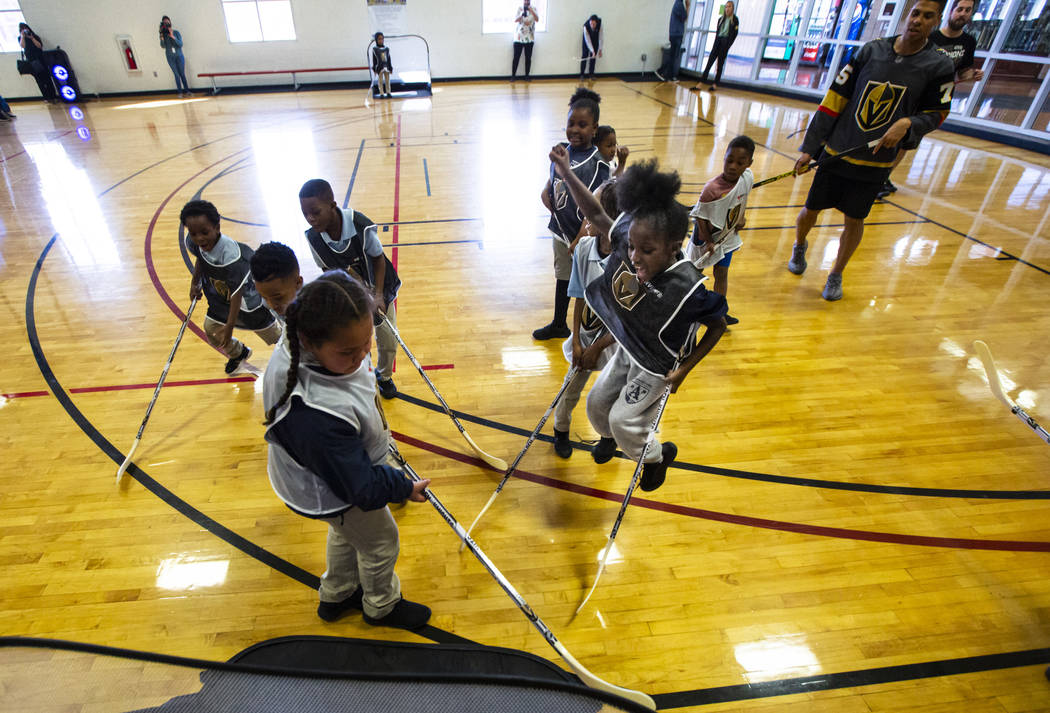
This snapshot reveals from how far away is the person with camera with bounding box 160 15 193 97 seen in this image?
1275 cm

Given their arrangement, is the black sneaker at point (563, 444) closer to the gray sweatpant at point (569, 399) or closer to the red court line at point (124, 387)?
the gray sweatpant at point (569, 399)

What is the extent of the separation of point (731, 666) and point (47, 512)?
124 inches

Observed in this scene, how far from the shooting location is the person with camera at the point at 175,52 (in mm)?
12750

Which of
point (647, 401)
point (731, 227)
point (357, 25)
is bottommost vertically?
point (647, 401)

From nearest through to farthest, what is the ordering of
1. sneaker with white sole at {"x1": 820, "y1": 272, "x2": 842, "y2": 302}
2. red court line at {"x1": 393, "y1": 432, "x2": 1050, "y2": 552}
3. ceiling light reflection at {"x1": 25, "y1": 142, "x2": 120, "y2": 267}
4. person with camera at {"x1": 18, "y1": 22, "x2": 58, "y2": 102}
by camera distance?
1. red court line at {"x1": 393, "y1": 432, "x2": 1050, "y2": 552}
2. sneaker with white sole at {"x1": 820, "y1": 272, "x2": 842, "y2": 302}
3. ceiling light reflection at {"x1": 25, "y1": 142, "x2": 120, "y2": 267}
4. person with camera at {"x1": 18, "y1": 22, "x2": 58, "y2": 102}

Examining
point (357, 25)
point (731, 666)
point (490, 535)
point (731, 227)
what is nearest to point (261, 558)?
point (490, 535)

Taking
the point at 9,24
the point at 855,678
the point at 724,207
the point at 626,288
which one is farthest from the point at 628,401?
the point at 9,24

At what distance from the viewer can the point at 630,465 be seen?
278 cm

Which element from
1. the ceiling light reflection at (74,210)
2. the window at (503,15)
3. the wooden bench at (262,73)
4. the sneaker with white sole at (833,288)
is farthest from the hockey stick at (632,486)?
the window at (503,15)

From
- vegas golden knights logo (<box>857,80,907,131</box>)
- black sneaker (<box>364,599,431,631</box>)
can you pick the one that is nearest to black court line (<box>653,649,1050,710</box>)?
black sneaker (<box>364,599,431,631</box>)

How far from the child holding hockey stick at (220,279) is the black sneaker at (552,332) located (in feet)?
5.80

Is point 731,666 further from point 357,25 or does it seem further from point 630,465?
point 357,25

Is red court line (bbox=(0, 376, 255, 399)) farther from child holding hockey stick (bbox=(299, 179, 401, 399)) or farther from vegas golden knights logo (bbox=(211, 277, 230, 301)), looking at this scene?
child holding hockey stick (bbox=(299, 179, 401, 399))

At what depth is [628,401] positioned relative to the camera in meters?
2.14
